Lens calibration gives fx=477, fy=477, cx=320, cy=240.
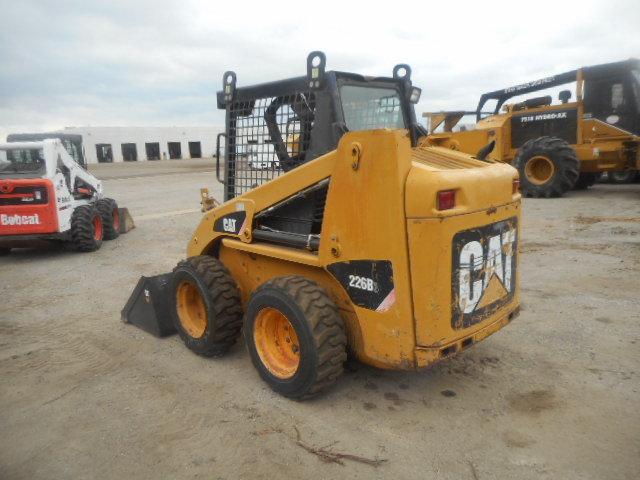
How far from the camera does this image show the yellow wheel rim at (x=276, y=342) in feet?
10.0

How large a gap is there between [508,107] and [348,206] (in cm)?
1125

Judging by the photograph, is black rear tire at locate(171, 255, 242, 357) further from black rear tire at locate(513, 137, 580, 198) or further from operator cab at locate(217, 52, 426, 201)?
black rear tire at locate(513, 137, 580, 198)

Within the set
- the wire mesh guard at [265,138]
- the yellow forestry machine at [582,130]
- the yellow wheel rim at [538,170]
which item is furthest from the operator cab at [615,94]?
the wire mesh guard at [265,138]

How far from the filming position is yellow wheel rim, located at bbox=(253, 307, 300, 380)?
3.06m

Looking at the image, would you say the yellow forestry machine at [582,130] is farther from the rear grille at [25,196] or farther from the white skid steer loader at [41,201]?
the rear grille at [25,196]

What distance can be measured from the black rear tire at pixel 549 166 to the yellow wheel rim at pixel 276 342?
9334mm

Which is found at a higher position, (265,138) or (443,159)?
(265,138)

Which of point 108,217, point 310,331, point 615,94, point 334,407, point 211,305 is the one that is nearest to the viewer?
point 310,331

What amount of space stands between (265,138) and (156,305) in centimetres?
169

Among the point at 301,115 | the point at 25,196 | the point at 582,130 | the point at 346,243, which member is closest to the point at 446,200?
the point at 346,243

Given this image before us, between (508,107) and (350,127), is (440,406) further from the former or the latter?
(508,107)

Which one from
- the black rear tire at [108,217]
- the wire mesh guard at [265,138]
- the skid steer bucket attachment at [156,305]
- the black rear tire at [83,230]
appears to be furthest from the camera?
the black rear tire at [108,217]

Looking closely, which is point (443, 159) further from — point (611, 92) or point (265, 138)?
point (611, 92)

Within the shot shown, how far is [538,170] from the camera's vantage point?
440 inches
